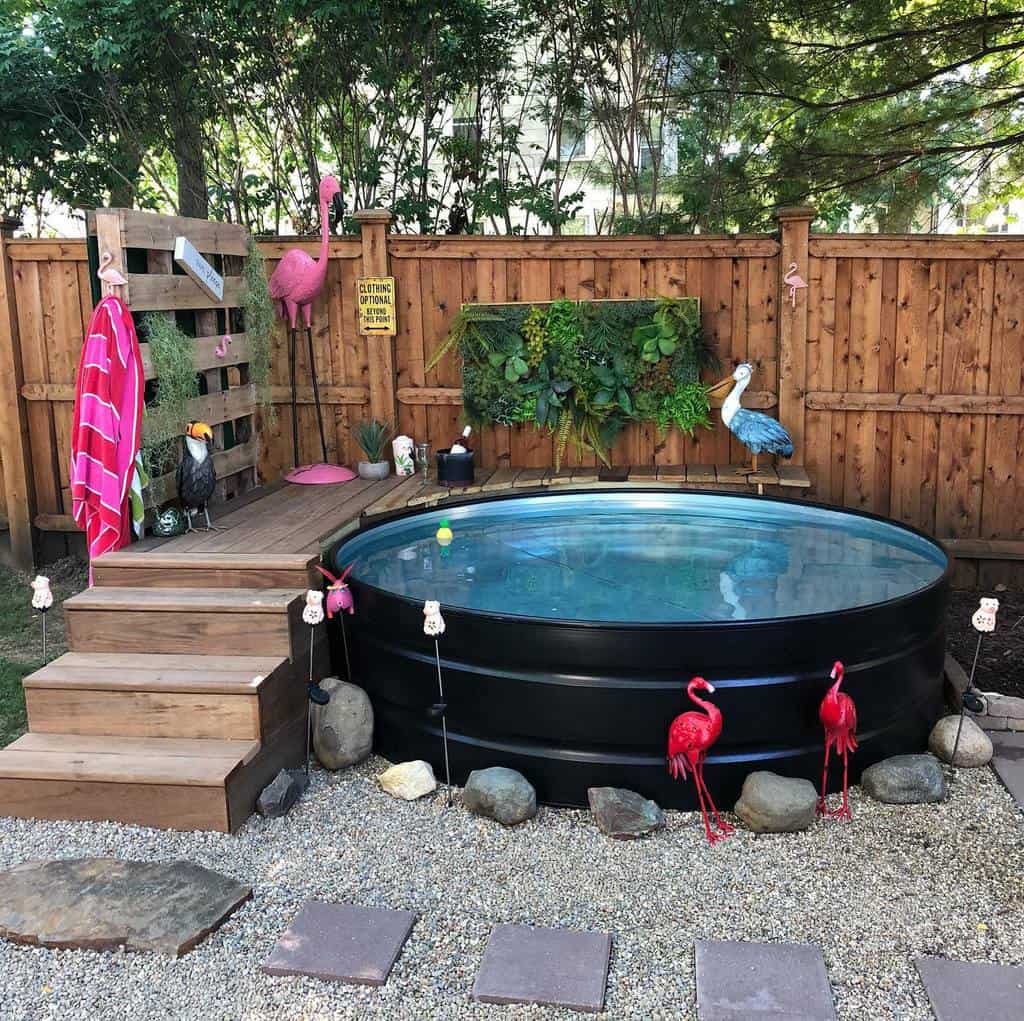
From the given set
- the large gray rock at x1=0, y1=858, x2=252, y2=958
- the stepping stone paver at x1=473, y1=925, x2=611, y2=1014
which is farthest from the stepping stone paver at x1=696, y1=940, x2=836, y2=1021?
the large gray rock at x1=0, y1=858, x2=252, y2=958

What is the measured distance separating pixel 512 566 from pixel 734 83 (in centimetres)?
319

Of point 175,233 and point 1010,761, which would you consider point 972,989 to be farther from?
point 175,233

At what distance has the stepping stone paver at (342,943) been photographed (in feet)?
9.18

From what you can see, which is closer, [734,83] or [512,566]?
[512,566]

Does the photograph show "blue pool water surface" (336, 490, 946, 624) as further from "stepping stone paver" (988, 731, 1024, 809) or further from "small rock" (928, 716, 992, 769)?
"stepping stone paver" (988, 731, 1024, 809)

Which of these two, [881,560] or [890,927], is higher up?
[881,560]

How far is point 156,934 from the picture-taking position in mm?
2947

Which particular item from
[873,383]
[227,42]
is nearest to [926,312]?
[873,383]

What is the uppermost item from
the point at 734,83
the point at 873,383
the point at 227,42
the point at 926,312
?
the point at 227,42

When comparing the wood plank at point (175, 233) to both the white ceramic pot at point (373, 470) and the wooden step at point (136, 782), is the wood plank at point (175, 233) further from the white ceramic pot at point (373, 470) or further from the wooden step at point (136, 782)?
the wooden step at point (136, 782)

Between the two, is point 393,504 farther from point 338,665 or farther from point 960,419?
point 960,419

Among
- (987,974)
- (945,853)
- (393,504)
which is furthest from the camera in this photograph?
(393,504)

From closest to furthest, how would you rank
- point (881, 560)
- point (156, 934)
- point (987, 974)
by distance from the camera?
1. point (987, 974)
2. point (156, 934)
3. point (881, 560)

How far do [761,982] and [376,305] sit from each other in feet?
15.5
